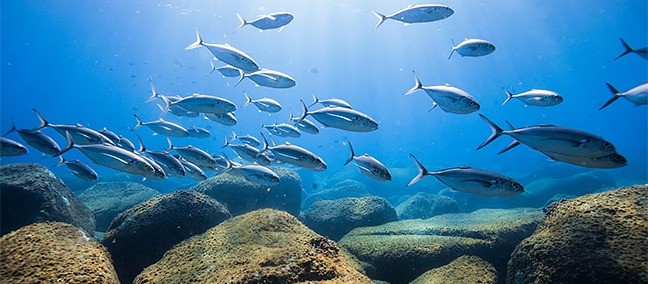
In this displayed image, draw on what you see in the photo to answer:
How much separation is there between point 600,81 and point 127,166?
430 feet

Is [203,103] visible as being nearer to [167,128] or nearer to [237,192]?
[167,128]

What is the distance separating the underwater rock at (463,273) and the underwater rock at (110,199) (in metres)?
9.19

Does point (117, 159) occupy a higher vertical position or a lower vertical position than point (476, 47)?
lower

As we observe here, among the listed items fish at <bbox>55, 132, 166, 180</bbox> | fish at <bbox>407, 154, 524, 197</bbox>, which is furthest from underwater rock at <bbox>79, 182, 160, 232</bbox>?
fish at <bbox>407, 154, 524, 197</bbox>

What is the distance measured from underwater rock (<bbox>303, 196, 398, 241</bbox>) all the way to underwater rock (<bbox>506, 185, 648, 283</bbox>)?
4.60 metres

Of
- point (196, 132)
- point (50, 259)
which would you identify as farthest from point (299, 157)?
point (196, 132)

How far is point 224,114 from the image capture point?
722 centimetres

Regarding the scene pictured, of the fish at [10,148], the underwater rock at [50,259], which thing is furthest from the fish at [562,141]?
the fish at [10,148]

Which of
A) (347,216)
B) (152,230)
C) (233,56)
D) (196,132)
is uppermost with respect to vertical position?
(233,56)

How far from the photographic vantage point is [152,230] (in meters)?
4.92

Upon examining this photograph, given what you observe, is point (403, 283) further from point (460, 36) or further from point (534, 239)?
point (460, 36)

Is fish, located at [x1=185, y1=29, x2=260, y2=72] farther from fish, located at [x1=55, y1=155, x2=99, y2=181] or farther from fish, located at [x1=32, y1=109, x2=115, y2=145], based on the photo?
fish, located at [x1=55, y1=155, x2=99, y2=181]

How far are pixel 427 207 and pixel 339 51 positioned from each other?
6216cm

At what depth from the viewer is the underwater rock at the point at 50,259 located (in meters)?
3.01
